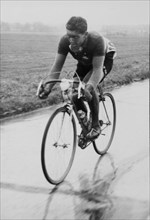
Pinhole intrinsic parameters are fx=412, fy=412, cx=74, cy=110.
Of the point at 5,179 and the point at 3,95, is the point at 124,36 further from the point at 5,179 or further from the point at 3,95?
the point at 5,179

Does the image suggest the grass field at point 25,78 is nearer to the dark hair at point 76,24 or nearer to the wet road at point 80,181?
the wet road at point 80,181

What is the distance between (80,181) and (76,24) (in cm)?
222

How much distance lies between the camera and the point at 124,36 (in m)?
42.2

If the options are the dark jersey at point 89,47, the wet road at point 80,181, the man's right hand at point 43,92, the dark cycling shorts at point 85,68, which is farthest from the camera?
the dark cycling shorts at point 85,68

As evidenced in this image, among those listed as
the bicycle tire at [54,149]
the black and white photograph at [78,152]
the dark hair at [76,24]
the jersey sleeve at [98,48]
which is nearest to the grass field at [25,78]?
the black and white photograph at [78,152]

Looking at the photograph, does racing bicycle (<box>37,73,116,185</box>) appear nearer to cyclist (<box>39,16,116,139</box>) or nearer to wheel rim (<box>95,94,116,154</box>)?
cyclist (<box>39,16,116,139</box>)

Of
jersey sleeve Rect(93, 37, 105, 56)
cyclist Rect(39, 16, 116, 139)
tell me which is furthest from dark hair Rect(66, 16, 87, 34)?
jersey sleeve Rect(93, 37, 105, 56)

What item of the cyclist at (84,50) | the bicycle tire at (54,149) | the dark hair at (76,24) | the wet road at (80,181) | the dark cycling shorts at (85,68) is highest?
the dark hair at (76,24)

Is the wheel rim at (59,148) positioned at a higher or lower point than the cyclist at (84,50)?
lower

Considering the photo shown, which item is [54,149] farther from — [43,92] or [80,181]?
[43,92]

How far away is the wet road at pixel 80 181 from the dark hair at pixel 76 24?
1872 millimetres

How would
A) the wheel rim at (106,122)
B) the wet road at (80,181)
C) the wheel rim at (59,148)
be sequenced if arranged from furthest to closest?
the wheel rim at (106,122), the wheel rim at (59,148), the wet road at (80,181)

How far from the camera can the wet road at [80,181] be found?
14.1 feet

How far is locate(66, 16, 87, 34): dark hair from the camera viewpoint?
350 centimetres
